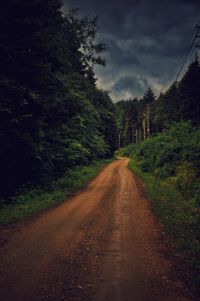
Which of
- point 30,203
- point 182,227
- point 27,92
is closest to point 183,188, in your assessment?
point 182,227

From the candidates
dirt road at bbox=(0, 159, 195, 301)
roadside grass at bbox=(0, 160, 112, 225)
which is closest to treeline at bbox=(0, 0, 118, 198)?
roadside grass at bbox=(0, 160, 112, 225)

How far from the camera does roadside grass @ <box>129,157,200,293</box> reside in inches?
278

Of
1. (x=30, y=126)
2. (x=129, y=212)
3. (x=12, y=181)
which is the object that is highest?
(x=30, y=126)

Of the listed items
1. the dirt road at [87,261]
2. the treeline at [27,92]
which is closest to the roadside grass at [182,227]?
the dirt road at [87,261]

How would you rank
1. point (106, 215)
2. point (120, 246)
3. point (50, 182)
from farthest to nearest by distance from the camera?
1. point (50, 182)
2. point (106, 215)
3. point (120, 246)

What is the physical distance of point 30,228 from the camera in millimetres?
10703

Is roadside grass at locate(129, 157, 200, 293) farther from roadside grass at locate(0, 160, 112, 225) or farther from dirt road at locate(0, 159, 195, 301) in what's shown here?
roadside grass at locate(0, 160, 112, 225)

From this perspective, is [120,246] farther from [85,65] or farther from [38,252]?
[85,65]

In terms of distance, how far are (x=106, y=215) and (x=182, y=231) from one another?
381 centimetres

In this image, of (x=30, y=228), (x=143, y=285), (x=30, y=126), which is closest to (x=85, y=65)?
(x=30, y=126)

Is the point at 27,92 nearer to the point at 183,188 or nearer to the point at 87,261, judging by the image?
the point at 87,261

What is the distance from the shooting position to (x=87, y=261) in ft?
24.5

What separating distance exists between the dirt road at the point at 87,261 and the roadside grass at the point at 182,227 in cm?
40

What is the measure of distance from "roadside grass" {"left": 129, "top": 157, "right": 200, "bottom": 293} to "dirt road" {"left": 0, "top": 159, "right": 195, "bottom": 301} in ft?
1.33
